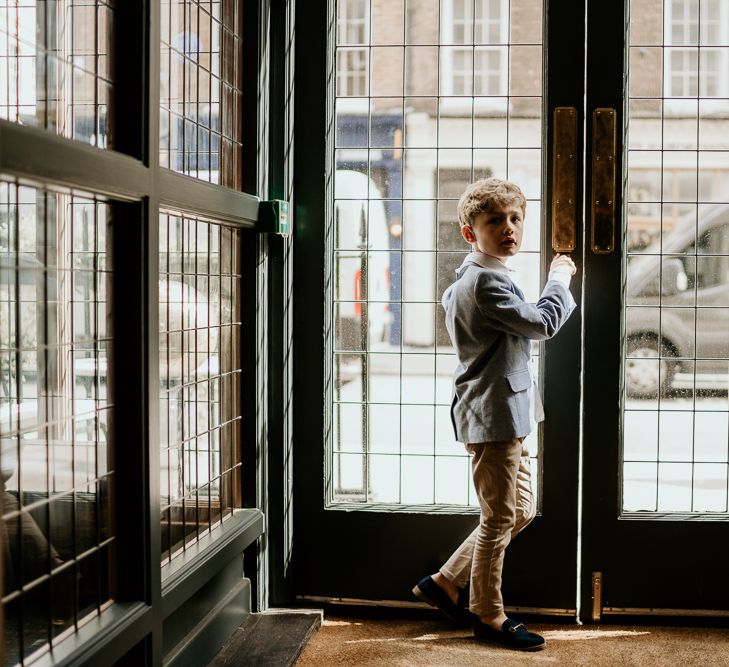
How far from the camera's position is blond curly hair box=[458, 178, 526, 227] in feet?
8.38

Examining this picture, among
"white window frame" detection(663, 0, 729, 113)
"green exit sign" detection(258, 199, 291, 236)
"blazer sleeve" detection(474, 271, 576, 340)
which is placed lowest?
"blazer sleeve" detection(474, 271, 576, 340)

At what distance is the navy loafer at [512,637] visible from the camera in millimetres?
2578

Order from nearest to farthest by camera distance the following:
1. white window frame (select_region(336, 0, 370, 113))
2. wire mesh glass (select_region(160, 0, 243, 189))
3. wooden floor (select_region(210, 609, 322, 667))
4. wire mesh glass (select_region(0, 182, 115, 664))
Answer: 1. wire mesh glass (select_region(0, 182, 115, 664))
2. wire mesh glass (select_region(160, 0, 243, 189))
3. wooden floor (select_region(210, 609, 322, 667))
4. white window frame (select_region(336, 0, 370, 113))

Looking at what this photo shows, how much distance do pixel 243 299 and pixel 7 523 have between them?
3.09 feet

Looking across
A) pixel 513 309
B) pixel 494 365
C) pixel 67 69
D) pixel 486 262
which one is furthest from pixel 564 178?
pixel 67 69

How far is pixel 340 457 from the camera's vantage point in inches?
115

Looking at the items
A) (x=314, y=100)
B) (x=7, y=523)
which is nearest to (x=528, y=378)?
Result: (x=314, y=100)

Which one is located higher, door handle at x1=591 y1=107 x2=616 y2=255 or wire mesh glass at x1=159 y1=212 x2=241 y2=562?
door handle at x1=591 y1=107 x2=616 y2=255

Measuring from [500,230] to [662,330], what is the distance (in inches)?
25.7

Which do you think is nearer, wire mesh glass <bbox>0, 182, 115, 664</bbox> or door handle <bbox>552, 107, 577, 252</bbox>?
wire mesh glass <bbox>0, 182, 115, 664</bbox>

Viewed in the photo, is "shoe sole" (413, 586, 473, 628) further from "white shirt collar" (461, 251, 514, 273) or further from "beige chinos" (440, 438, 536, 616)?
"white shirt collar" (461, 251, 514, 273)

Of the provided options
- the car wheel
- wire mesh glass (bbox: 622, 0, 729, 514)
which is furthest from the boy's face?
the car wheel

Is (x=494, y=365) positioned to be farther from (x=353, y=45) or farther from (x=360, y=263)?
(x=353, y=45)

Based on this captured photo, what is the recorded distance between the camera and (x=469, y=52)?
279cm
